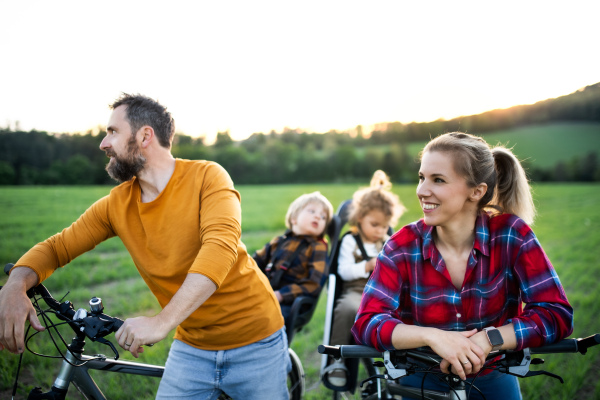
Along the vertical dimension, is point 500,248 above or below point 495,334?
above

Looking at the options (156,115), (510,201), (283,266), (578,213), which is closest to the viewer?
(510,201)

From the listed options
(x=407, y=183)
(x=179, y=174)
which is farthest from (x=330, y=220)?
(x=407, y=183)

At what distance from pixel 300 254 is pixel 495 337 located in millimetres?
2124

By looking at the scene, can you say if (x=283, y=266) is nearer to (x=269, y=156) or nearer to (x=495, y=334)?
(x=495, y=334)

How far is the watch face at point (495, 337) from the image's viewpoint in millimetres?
1497

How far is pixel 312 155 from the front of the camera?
123 feet

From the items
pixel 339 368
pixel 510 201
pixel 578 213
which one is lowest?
pixel 578 213

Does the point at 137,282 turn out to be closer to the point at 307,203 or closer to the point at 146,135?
the point at 307,203

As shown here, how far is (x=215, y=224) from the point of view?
1788 mm

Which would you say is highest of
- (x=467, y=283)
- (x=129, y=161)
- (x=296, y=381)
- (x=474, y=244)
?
(x=129, y=161)

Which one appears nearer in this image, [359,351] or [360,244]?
[359,351]

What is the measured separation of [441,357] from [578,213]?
1820cm

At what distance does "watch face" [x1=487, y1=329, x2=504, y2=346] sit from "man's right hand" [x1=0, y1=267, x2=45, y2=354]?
1.95 meters

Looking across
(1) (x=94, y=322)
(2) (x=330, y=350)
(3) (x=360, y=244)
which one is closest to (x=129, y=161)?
(1) (x=94, y=322)
